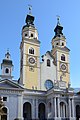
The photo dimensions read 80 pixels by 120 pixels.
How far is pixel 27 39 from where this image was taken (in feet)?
178

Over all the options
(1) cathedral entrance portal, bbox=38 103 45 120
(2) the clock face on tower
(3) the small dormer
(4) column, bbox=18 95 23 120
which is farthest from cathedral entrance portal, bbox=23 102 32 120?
(2) the clock face on tower

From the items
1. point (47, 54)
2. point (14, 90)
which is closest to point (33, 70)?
point (47, 54)

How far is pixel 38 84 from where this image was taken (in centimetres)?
5131

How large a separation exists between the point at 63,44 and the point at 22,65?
45.5 ft

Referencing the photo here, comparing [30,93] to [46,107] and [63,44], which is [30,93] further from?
[63,44]

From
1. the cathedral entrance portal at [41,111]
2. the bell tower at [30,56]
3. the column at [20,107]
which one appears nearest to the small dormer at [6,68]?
the bell tower at [30,56]

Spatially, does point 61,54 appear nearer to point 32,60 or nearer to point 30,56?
point 32,60

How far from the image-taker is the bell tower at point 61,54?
55.9 metres

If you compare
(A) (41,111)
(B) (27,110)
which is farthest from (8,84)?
(A) (41,111)

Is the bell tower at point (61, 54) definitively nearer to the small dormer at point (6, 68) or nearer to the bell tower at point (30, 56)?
the bell tower at point (30, 56)

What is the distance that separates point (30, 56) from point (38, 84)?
280 inches

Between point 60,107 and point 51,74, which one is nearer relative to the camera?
point 60,107

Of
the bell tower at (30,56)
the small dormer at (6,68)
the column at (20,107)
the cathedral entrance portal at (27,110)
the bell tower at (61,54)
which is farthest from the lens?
the bell tower at (61,54)

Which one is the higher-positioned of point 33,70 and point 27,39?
point 27,39
